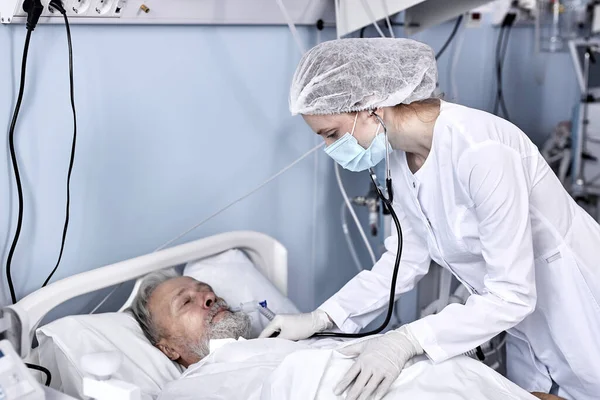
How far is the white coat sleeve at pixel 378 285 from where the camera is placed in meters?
1.82

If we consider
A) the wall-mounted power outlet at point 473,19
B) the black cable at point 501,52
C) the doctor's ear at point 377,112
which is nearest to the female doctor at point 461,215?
the doctor's ear at point 377,112

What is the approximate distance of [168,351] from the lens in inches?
70.2

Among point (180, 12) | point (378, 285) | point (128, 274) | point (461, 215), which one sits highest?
point (180, 12)

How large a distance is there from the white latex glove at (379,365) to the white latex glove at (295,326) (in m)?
0.32

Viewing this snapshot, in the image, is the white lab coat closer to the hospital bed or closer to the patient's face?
the hospital bed

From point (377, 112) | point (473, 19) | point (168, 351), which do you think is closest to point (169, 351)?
point (168, 351)

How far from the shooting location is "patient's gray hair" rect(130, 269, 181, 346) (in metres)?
1.79

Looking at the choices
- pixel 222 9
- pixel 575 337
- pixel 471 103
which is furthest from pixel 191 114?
pixel 471 103

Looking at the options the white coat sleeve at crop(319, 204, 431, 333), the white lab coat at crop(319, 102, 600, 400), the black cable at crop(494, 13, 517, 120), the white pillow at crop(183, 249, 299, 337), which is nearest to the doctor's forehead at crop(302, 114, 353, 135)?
the white lab coat at crop(319, 102, 600, 400)

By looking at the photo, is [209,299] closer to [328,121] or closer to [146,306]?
[146,306]

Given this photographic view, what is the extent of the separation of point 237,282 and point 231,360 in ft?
1.22

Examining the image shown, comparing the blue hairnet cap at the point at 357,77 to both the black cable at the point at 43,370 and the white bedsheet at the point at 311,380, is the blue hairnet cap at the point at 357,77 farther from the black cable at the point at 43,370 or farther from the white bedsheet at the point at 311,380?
the black cable at the point at 43,370

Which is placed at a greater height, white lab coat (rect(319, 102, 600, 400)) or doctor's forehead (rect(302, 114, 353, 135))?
doctor's forehead (rect(302, 114, 353, 135))

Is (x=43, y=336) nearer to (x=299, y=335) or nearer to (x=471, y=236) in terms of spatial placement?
(x=299, y=335)
